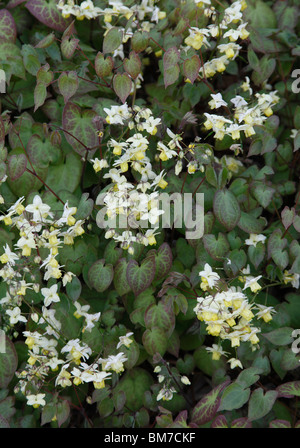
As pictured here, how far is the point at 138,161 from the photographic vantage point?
1558 millimetres

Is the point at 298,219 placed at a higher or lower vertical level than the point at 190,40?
lower

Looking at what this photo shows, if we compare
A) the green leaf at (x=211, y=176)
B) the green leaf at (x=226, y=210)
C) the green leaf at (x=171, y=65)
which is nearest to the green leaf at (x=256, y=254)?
the green leaf at (x=226, y=210)

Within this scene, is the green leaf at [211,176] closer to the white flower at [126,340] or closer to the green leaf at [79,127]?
the green leaf at [79,127]

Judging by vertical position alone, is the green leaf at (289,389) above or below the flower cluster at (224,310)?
below

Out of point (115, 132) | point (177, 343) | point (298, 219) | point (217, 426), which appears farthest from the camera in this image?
point (115, 132)

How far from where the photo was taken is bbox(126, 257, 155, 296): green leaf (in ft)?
5.03

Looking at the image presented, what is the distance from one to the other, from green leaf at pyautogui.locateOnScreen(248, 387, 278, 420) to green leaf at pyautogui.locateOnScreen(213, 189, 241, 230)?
0.49 m

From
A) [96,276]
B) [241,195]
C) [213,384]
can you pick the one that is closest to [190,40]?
[241,195]

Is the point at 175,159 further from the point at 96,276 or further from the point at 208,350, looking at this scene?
the point at 208,350

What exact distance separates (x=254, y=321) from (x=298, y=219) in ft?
1.15

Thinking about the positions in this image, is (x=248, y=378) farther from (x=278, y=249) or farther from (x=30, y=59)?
(x=30, y=59)

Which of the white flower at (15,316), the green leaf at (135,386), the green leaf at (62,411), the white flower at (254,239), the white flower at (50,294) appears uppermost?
the white flower at (254,239)

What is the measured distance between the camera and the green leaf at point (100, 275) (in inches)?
62.4

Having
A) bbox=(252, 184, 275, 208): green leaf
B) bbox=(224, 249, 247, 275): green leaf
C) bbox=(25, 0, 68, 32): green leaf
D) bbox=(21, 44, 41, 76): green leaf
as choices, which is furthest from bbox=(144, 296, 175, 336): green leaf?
bbox=(25, 0, 68, 32): green leaf
